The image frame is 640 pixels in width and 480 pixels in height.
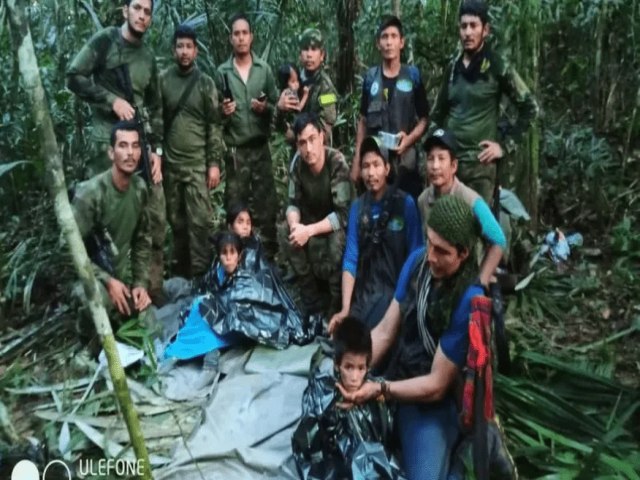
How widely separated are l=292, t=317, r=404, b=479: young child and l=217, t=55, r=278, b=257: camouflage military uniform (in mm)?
2559

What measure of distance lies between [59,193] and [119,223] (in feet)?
6.80

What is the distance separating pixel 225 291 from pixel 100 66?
1877 mm

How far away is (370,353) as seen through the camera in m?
3.17

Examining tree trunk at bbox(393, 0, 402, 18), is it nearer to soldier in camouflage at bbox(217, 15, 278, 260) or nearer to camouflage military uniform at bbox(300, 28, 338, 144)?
camouflage military uniform at bbox(300, 28, 338, 144)

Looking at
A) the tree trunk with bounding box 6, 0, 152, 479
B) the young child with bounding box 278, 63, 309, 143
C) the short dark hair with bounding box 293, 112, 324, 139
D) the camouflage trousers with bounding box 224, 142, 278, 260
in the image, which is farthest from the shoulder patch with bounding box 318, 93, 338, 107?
the tree trunk with bounding box 6, 0, 152, 479

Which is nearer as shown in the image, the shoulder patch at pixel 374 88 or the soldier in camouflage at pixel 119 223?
the soldier in camouflage at pixel 119 223

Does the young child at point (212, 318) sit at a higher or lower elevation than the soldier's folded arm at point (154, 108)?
lower

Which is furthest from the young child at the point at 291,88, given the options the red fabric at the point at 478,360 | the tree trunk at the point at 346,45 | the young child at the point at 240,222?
the red fabric at the point at 478,360

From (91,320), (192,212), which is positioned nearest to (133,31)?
(192,212)

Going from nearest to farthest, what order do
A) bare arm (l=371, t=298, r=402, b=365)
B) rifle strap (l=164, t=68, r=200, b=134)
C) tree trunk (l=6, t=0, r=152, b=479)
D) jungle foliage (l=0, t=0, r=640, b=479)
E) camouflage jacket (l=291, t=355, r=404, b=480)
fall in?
1. tree trunk (l=6, t=0, r=152, b=479)
2. camouflage jacket (l=291, t=355, r=404, b=480)
3. bare arm (l=371, t=298, r=402, b=365)
4. jungle foliage (l=0, t=0, r=640, b=479)
5. rifle strap (l=164, t=68, r=200, b=134)

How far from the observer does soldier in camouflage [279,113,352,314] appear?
184 inches

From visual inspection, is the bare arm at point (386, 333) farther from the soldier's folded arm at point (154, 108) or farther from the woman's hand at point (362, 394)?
the soldier's folded arm at point (154, 108)

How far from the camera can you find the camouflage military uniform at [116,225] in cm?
445

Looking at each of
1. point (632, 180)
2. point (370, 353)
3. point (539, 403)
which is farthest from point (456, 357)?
point (632, 180)
